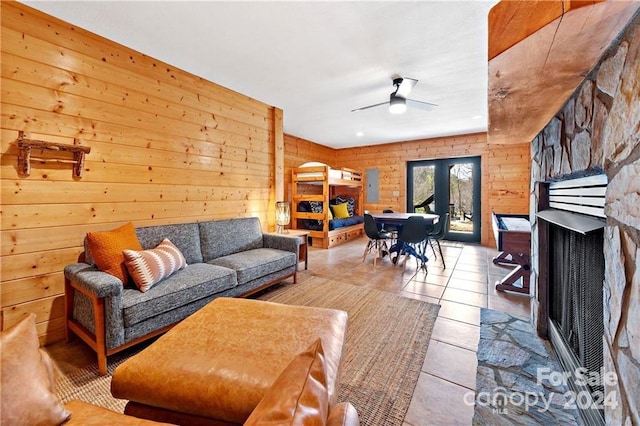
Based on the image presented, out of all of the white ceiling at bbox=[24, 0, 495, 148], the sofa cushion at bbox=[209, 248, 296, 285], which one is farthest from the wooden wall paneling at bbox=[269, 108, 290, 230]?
the sofa cushion at bbox=[209, 248, 296, 285]

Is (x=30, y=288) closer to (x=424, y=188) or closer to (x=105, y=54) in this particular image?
(x=105, y=54)

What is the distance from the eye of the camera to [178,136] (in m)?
2.88

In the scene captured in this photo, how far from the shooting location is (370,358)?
1.81 metres

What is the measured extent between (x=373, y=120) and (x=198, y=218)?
11.4ft

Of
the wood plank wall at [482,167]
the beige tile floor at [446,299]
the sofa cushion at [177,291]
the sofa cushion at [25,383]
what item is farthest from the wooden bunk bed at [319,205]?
the sofa cushion at [25,383]

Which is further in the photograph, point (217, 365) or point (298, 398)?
point (217, 365)

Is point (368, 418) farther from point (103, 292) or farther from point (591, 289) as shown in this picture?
point (103, 292)

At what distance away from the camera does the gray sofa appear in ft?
5.46

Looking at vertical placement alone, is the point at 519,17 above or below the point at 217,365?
above

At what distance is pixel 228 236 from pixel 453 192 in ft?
17.1

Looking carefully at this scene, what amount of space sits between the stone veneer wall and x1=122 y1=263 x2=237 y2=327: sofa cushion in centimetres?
233

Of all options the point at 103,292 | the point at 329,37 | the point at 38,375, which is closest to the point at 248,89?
the point at 329,37

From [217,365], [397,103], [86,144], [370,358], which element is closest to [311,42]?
[397,103]

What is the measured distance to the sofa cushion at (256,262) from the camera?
254 centimetres
